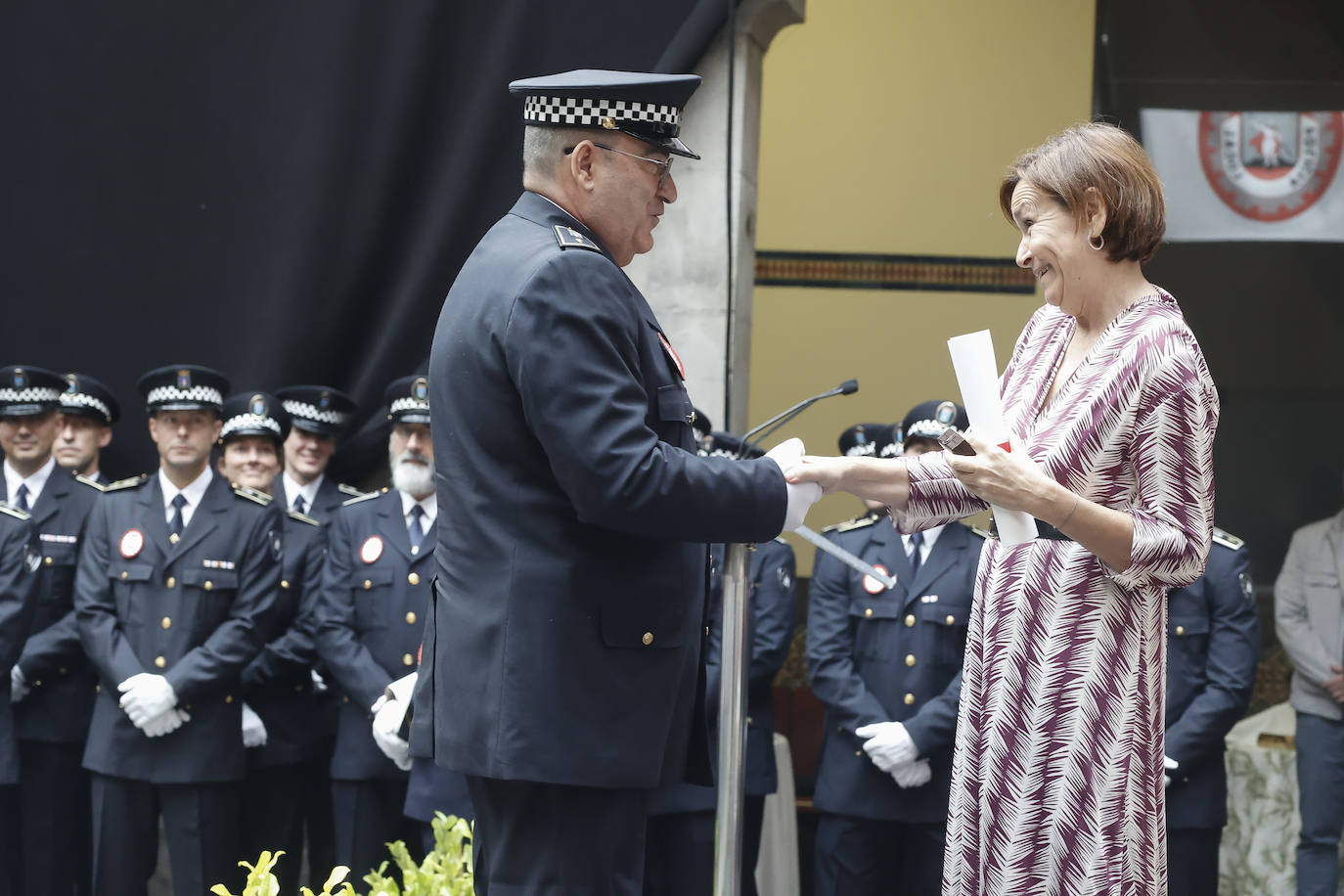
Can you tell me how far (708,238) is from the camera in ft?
16.7

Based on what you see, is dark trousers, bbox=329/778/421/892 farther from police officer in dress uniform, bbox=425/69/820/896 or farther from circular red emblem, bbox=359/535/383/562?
police officer in dress uniform, bbox=425/69/820/896

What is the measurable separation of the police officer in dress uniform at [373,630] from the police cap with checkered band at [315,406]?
0.55 metres

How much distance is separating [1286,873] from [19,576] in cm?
429

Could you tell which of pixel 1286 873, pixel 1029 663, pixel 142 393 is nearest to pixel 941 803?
pixel 1286 873

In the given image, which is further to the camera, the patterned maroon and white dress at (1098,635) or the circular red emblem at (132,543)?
the circular red emblem at (132,543)

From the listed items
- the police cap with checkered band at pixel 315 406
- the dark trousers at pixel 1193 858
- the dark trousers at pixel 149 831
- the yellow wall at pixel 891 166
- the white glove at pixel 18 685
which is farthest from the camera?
the yellow wall at pixel 891 166

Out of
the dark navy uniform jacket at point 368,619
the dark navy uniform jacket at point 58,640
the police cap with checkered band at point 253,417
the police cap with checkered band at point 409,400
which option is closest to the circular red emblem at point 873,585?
the dark navy uniform jacket at point 368,619

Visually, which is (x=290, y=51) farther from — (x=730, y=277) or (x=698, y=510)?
(x=698, y=510)

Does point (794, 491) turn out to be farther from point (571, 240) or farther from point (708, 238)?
point (708, 238)

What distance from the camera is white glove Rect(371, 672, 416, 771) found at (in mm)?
4402

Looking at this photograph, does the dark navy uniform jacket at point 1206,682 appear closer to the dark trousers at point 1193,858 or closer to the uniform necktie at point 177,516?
the dark trousers at point 1193,858

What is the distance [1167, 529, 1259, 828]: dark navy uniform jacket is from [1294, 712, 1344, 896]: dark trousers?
88 centimetres

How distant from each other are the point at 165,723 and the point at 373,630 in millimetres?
670

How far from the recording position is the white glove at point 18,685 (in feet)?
16.8
